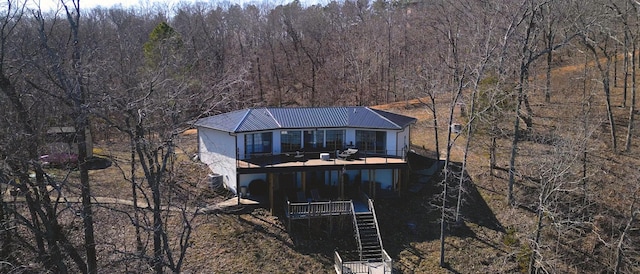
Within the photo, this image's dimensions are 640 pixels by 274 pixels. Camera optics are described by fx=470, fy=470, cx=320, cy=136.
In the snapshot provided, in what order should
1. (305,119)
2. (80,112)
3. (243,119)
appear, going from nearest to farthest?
1. (80,112)
2. (243,119)
3. (305,119)

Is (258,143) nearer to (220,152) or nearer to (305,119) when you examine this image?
(220,152)

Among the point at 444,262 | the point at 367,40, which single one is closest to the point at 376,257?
the point at 444,262

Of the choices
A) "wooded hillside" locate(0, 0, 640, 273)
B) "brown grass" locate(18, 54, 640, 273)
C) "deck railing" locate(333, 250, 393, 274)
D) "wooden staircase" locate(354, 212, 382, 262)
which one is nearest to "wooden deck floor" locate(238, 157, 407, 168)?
"brown grass" locate(18, 54, 640, 273)

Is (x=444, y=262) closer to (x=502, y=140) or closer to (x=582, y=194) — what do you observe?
(x=582, y=194)

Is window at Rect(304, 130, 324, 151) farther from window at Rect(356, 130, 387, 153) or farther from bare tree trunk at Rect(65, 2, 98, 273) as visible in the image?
bare tree trunk at Rect(65, 2, 98, 273)

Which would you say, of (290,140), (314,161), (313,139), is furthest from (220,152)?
(314,161)
